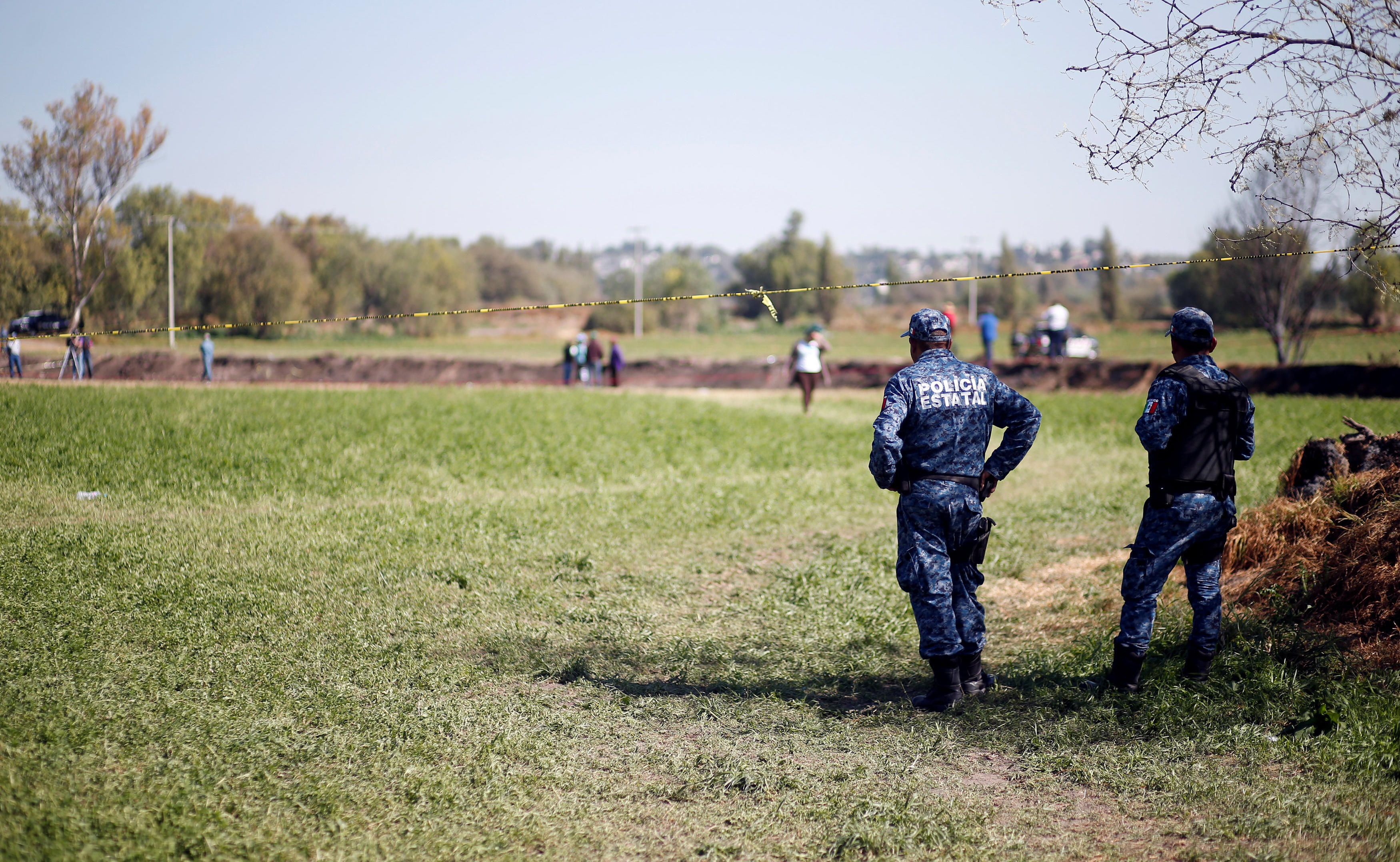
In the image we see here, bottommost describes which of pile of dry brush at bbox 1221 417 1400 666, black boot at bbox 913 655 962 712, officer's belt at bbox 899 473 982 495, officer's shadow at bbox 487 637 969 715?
officer's shadow at bbox 487 637 969 715

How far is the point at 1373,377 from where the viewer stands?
23703 millimetres

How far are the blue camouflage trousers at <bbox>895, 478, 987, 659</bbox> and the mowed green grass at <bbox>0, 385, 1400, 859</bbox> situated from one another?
0.47 m

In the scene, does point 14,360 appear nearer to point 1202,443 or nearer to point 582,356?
point 1202,443

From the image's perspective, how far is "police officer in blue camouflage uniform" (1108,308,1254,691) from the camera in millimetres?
5238

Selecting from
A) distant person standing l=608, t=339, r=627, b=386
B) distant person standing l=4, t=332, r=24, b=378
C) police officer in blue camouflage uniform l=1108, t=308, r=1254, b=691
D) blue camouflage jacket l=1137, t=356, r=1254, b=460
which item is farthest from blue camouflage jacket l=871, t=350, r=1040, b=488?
distant person standing l=608, t=339, r=627, b=386

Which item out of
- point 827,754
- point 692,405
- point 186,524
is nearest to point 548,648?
point 827,754

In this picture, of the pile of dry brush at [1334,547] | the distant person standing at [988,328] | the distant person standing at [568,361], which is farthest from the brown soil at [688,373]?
the pile of dry brush at [1334,547]

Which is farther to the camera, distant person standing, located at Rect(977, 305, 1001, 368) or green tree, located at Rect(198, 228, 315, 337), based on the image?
green tree, located at Rect(198, 228, 315, 337)

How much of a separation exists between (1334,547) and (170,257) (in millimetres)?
38826

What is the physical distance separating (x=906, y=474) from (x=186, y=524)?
691 cm

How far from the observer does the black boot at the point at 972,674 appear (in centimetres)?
559

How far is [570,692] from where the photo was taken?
5.74 m

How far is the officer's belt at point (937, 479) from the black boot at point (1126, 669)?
1219 mm

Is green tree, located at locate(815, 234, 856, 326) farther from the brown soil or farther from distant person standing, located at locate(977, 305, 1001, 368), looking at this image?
distant person standing, located at locate(977, 305, 1001, 368)
